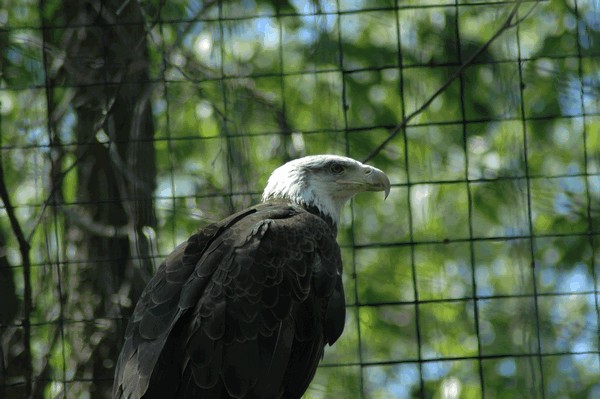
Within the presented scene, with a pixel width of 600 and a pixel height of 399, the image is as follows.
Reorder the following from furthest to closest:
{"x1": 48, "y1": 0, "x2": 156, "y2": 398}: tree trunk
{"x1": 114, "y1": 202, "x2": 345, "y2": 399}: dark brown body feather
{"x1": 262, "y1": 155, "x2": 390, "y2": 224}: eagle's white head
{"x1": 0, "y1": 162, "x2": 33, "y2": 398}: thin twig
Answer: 1. {"x1": 48, "y1": 0, "x2": 156, "y2": 398}: tree trunk
2. {"x1": 0, "y1": 162, "x2": 33, "y2": 398}: thin twig
3. {"x1": 262, "y1": 155, "x2": 390, "y2": 224}: eagle's white head
4. {"x1": 114, "y1": 202, "x2": 345, "y2": 399}: dark brown body feather

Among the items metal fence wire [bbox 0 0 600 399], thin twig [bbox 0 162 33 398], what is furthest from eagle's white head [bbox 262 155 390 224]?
thin twig [bbox 0 162 33 398]

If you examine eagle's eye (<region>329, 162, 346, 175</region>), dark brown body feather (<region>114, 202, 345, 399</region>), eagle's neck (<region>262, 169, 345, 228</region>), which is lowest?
dark brown body feather (<region>114, 202, 345, 399</region>)

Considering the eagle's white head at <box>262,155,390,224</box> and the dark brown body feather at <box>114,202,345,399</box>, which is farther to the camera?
the eagle's white head at <box>262,155,390,224</box>

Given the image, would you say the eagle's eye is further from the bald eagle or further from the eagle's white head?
the bald eagle

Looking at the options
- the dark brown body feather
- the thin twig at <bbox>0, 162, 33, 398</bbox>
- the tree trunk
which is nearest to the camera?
the dark brown body feather

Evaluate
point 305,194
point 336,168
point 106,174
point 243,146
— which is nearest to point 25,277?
point 106,174

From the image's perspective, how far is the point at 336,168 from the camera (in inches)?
156

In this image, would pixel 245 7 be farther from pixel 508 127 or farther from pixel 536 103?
pixel 536 103

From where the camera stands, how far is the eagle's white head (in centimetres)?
393

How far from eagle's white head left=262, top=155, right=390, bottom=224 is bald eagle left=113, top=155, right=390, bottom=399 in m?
0.40

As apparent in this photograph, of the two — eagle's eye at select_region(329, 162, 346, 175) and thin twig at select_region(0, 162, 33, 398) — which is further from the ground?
eagle's eye at select_region(329, 162, 346, 175)

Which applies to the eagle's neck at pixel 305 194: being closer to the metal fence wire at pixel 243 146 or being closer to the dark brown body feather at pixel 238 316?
the metal fence wire at pixel 243 146

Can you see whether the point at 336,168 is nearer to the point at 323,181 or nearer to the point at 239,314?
the point at 323,181

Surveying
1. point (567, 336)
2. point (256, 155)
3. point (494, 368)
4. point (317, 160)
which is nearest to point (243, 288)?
point (317, 160)
